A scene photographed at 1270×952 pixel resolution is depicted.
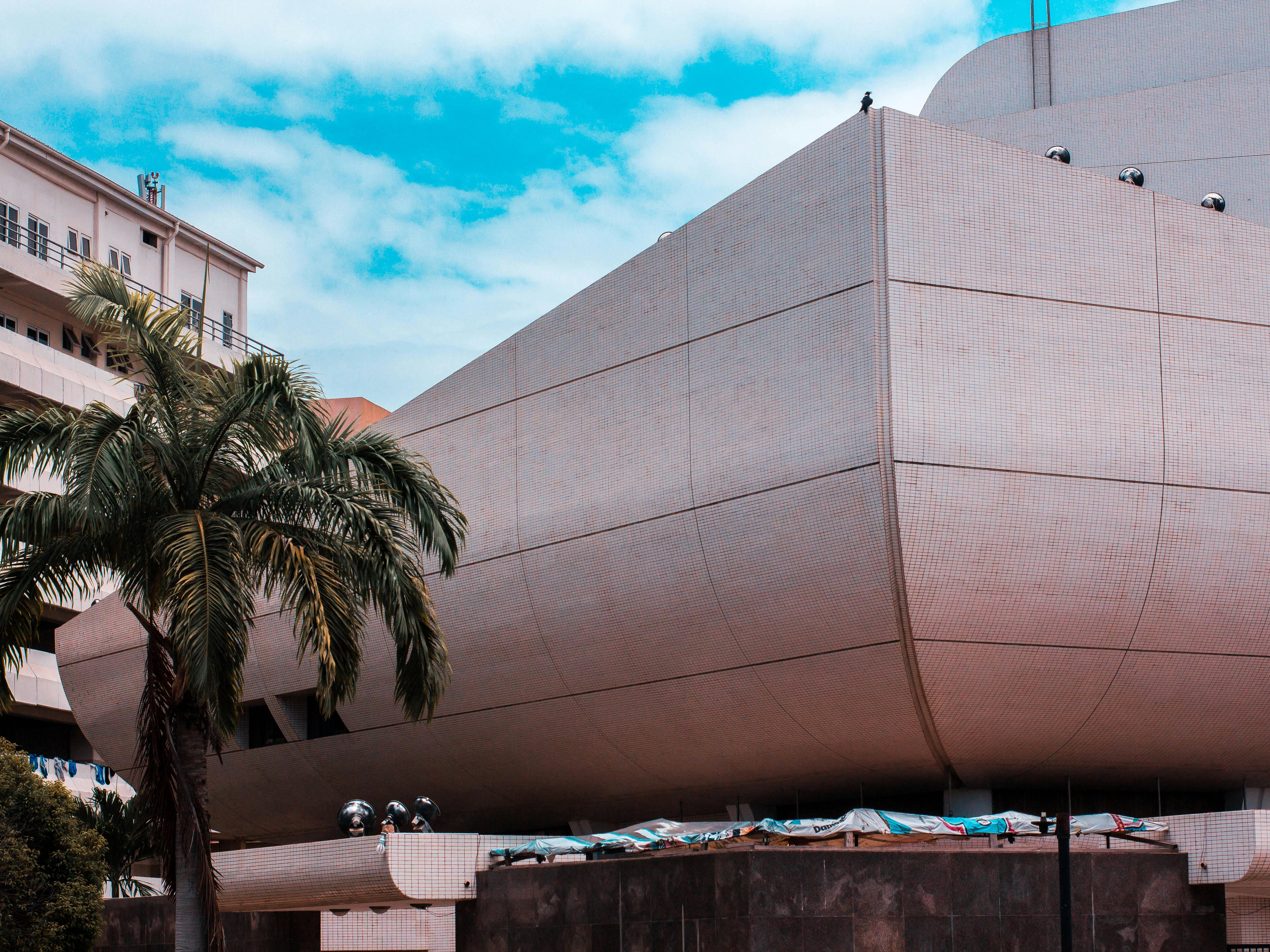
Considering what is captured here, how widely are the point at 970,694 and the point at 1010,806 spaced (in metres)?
3.41

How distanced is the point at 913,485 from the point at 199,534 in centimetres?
921

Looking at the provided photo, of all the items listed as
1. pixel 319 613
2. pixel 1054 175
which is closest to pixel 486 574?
pixel 319 613

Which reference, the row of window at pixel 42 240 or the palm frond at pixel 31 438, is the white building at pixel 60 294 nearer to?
the row of window at pixel 42 240

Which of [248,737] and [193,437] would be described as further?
[248,737]

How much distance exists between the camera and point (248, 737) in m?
29.7

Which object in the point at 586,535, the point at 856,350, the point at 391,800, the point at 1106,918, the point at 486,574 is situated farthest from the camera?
the point at 391,800

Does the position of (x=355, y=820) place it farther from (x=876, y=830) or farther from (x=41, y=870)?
(x=876, y=830)

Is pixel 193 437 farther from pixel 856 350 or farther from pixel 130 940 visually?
pixel 130 940

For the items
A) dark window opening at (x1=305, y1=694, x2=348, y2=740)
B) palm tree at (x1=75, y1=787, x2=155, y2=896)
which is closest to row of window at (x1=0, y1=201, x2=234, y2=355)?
palm tree at (x1=75, y1=787, x2=155, y2=896)

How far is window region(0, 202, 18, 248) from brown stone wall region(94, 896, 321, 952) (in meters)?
28.8

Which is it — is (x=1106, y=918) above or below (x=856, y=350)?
below

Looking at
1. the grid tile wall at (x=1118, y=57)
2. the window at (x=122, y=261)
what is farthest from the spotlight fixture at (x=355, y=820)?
the window at (x=122, y=261)


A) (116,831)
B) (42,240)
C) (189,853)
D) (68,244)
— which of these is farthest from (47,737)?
(189,853)

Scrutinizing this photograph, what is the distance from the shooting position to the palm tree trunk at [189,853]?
14.9 meters
